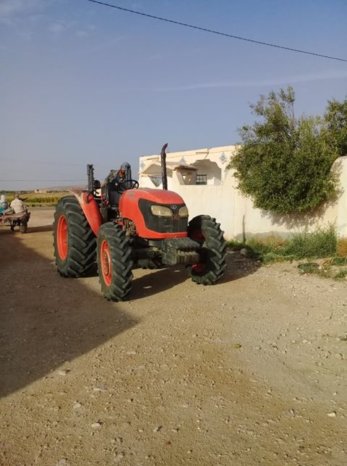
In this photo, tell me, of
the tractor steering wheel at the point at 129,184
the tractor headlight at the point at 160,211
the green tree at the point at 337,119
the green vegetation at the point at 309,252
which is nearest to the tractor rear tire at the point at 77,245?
the tractor steering wheel at the point at 129,184

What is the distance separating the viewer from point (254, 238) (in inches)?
406

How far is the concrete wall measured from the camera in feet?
28.9

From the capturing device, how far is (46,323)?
199 inches

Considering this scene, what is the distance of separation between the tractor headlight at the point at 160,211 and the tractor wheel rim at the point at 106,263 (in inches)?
31.6

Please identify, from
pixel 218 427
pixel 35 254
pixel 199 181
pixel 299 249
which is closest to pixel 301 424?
pixel 218 427

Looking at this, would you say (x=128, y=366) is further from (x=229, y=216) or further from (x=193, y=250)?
(x=229, y=216)

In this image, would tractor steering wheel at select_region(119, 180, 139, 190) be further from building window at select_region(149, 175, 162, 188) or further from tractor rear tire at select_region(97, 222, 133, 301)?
building window at select_region(149, 175, 162, 188)

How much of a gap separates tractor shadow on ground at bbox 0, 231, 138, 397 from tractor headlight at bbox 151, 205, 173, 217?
1.37m

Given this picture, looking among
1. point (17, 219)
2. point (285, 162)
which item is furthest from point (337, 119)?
point (17, 219)

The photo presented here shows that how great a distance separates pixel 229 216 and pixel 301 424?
8.29m

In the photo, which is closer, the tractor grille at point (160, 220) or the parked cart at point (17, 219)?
the tractor grille at point (160, 220)

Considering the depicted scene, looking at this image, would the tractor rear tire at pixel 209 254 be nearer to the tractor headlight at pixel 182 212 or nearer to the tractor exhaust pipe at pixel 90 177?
the tractor headlight at pixel 182 212

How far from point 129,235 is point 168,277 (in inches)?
52.2

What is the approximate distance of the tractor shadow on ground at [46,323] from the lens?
391cm
